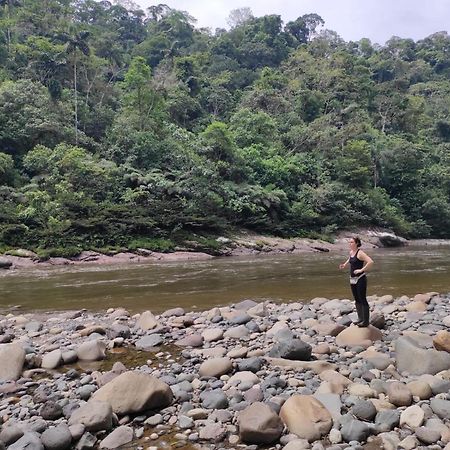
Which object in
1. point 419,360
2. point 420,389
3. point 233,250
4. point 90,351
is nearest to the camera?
point 420,389

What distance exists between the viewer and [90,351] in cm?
647

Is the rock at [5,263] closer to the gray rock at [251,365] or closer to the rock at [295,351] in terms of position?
the gray rock at [251,365]

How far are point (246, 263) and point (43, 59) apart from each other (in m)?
30.2

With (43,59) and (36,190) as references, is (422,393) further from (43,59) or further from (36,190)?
(43,59)

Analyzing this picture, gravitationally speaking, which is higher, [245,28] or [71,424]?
[245,28]

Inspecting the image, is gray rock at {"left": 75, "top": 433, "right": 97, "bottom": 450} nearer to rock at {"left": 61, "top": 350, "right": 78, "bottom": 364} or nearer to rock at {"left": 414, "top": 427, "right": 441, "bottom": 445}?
rock at {"left": 61, "top": 350, "right": 78, "bottom": 364}

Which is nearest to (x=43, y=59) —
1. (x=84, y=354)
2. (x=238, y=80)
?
(x=238, y=80)

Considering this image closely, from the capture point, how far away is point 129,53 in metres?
68.8

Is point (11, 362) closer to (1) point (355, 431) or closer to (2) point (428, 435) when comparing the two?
(1) point (355, 431)

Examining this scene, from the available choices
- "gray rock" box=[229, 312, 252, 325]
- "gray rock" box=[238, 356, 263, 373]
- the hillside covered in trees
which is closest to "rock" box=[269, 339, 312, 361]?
"gray rock" box=[238, 356, 263, 373]

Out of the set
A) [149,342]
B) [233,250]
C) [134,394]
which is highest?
[134,394]

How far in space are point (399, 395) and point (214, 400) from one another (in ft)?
6.19

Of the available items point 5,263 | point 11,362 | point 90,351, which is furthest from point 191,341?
point 5,263

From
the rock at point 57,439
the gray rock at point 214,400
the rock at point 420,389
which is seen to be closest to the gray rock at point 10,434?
the rock at point 57,439
